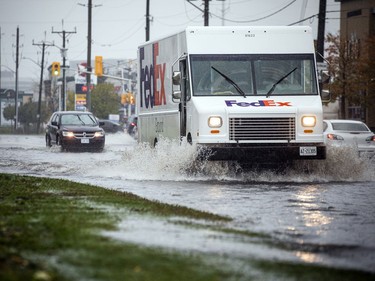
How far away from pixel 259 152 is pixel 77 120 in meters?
21.4

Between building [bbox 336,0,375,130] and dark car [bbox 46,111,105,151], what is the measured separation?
93.4 feet

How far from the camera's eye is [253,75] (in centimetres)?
1970

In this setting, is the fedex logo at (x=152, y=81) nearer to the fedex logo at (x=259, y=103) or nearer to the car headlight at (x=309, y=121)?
the fedex logo at (x=259, y=103)

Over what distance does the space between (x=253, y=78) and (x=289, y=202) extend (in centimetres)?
593

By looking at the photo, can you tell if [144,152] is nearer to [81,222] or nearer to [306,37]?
[306,37]

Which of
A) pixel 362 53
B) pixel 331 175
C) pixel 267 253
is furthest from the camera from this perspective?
pixel 362 53

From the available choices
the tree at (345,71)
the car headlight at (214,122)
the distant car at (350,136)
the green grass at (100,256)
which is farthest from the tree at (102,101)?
the green grass at (100,256)

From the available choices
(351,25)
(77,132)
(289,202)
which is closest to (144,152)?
(289,202)

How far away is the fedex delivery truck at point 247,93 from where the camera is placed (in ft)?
61.5

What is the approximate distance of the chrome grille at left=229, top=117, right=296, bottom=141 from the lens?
18.8m

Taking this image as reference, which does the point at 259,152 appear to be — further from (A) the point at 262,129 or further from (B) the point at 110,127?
(B) the point at 110,127

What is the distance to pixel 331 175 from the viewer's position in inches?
796

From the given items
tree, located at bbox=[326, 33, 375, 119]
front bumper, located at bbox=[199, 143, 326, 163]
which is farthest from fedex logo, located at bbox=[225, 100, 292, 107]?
tree, located at bbox=[326, 33, 375, 119]

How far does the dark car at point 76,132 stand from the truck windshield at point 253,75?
18190 mm
